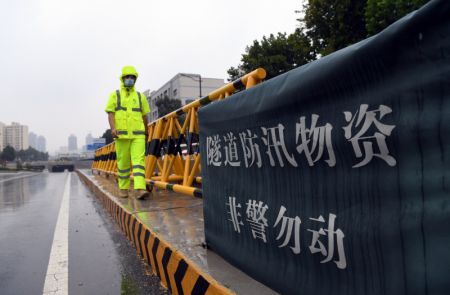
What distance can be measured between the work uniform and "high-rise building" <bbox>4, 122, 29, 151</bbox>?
160365mm

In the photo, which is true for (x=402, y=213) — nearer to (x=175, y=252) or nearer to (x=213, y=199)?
(x=213, y=199)

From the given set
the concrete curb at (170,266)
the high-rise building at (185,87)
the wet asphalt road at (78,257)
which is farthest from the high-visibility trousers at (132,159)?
the high-rise building at (185,87)

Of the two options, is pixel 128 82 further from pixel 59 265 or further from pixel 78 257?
pixel 59 265

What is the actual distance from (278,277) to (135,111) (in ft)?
12.3

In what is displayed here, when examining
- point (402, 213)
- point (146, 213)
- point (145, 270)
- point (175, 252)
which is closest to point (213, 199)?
point (175, 252)

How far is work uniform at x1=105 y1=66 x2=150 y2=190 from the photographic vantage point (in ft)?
15.7

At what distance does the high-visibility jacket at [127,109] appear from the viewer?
4.80m

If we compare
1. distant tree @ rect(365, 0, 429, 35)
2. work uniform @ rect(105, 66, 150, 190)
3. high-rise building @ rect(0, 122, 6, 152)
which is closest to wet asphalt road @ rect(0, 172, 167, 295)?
work uniform @ rect(105, 66, 150, 190)

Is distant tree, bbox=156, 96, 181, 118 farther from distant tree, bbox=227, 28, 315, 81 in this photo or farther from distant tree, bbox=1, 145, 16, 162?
distant tree, bbox=1, 145, 16, 162

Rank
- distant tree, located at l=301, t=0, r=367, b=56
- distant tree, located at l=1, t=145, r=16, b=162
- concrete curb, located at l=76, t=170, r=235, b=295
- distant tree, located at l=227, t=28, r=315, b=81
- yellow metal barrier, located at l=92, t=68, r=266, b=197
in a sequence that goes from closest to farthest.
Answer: concrete curb, located at l=76, t=170, r=235, b=295
yellow metal barrier, located at l=92, t=68, r=266, b=197
distant tree, located at l=301, t=0, r=367, b=56
distant tree, located at l=227, t=28, r=315, b=81
distant tree, located at l=1, t=145, r=16, b=162

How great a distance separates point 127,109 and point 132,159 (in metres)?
0.67

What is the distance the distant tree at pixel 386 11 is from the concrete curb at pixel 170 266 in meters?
11.5

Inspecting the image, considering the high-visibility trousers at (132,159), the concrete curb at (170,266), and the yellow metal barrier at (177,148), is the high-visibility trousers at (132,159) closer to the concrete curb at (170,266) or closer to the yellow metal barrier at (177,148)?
the yellow metal barrier at (177,148)

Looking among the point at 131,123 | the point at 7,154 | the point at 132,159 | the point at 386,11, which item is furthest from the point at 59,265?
the point at 7,154
